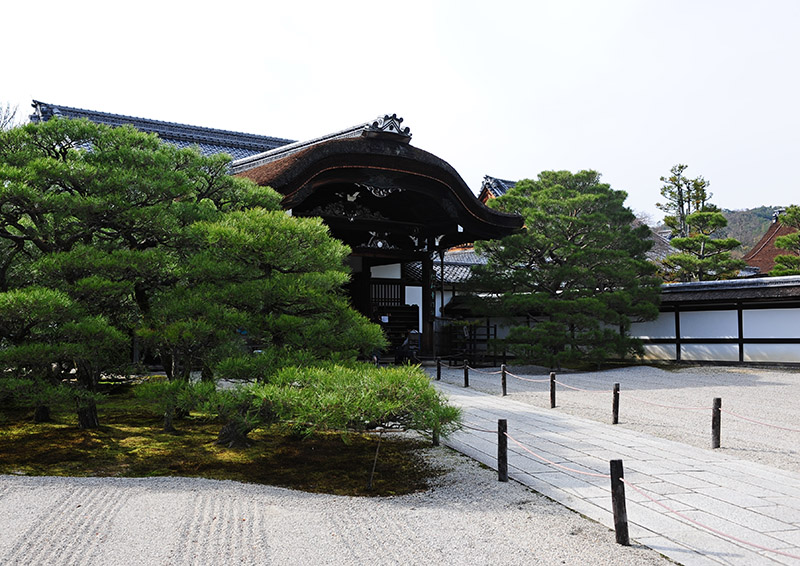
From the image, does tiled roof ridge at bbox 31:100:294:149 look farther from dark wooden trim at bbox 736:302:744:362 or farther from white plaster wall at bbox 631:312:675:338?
dark wooden trim at bbox 736:302:744:362

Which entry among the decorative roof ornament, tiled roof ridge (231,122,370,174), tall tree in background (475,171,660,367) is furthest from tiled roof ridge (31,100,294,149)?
tall tree in background (475,171,660,367)

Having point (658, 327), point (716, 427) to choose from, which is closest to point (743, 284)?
point (658, 327)

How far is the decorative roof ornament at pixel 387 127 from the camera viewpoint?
1447 centimetres

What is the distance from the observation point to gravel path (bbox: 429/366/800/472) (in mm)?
8461

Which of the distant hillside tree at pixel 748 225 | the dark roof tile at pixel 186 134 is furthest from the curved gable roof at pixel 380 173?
the distant hillside tree at pixel 748 225

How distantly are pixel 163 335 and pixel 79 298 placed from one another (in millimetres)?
1238

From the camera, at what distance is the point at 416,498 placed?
19.2 feet

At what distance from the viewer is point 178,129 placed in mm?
22500

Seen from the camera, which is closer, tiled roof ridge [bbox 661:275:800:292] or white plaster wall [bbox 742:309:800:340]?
tiled roof ridge [bbox 661:275:800:292]

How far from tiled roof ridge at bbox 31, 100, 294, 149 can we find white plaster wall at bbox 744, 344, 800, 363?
59.9ft

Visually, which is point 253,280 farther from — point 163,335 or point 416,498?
point 416,498

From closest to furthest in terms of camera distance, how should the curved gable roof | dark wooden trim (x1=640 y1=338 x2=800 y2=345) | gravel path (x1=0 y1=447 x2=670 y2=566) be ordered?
gravel path (x1=0 y1=447 x2=670 y2=566) → the curved gable roof → dark wooden trim (x1=640 y1=338 x2=800 y2=345)

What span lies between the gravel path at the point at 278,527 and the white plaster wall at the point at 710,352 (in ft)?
49.0

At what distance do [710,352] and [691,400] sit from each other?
7.77 m
